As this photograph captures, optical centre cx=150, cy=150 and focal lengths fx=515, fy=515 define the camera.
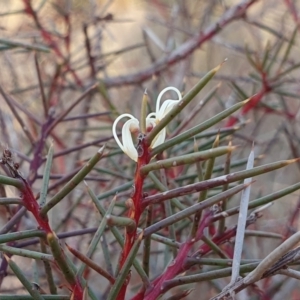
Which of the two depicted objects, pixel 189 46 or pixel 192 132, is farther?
pixel 189 46

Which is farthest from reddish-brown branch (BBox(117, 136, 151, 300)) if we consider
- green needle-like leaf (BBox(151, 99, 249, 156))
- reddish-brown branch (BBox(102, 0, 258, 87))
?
reddish-brown branch (BBox(102, 0, 258, 87))

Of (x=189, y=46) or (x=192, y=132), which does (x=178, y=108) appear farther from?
(x=189, y=46)

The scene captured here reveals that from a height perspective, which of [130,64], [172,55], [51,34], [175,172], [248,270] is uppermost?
[130,64]

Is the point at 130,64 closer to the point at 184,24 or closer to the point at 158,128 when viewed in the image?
the point at 184,24

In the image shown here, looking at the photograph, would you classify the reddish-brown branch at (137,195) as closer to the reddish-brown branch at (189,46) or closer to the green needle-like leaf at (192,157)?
the green needle-like leaf at (192,157)

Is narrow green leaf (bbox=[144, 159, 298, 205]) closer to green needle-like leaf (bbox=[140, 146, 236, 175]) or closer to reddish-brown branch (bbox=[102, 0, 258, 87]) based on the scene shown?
green needle-like leaf (bbox=[140, 146, 236, 175])

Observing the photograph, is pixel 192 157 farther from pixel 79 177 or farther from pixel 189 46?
pixel 189 46

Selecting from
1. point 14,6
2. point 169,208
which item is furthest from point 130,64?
point 169,208

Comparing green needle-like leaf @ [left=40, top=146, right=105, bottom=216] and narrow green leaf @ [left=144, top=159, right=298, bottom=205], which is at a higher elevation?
green needle-like leaf @ [left=40, top=146, right=105, bottom=216]

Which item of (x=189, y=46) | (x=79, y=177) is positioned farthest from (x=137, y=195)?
(x=189, y=46)

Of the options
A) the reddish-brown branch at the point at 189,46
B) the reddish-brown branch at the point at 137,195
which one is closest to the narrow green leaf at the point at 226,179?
the reddish-brown branch at the point at 137,195

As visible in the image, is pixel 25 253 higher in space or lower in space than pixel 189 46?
lower
